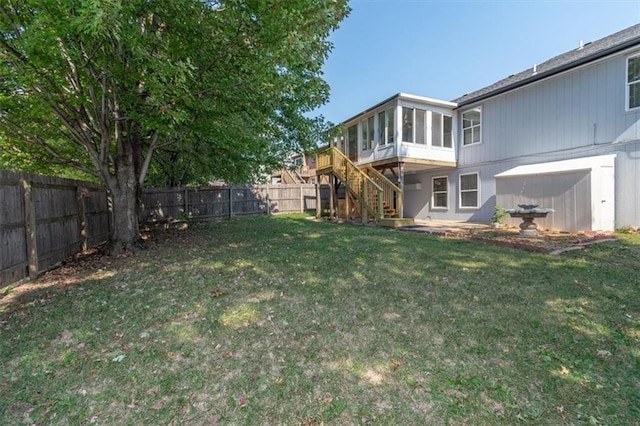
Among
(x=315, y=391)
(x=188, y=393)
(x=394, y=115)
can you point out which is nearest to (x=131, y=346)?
(x=188, y=393)

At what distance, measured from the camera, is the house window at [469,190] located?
40.3ft

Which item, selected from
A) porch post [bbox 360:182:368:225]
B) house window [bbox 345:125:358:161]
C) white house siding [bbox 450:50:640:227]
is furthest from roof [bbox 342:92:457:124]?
porch post [bbox 360:182:368:225]

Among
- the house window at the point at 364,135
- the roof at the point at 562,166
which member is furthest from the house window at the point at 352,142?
the roof at the point at 562,166

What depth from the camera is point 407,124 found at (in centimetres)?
1216

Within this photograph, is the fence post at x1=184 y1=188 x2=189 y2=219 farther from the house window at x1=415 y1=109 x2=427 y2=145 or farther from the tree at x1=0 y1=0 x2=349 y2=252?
the house window at x1=415 y1=109 x2=427 y2=145

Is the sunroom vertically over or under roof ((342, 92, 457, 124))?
under

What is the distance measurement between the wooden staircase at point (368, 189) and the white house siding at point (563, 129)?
10.5 feet

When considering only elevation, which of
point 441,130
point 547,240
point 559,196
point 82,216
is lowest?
point 547,240

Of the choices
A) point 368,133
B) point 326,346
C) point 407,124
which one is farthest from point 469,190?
point 326,346

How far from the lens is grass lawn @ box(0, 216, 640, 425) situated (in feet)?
7.27

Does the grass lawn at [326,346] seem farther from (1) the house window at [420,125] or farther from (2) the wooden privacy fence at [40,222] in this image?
(1) the house window at [420,125]

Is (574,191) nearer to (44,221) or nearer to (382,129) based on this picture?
(382,129)

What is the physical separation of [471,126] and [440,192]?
2.93 m

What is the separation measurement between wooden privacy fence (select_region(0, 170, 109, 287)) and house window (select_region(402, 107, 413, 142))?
397 inches
